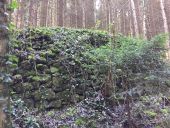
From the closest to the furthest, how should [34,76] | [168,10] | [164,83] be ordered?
[164,83], [34,76], [168,10]

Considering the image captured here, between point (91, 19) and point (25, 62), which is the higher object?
point (91, 19)

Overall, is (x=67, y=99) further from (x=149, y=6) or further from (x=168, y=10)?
(x=149, y=6)

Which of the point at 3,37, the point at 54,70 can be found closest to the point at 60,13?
the point at 54,70

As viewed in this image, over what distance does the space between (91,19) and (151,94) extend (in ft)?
47.7

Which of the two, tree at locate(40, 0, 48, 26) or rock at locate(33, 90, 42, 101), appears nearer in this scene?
rock at locate(33, 90, 42, 101)

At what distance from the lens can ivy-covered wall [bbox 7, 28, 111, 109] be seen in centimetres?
790

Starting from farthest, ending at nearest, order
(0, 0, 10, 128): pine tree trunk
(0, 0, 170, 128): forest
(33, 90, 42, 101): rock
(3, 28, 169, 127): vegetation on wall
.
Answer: (33, 90, 42, 101): rock, (3, 28, 169, 127): vegetation on wall, (0, 0, 170, 128): forest, (0, 0, 10, 128): pine tree trunk

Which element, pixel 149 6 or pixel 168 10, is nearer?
pixel 168 10

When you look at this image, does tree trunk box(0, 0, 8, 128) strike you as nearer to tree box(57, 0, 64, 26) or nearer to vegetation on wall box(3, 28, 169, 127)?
vegetation on wall box(3, 28, 169, 127)

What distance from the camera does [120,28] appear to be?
877 inches

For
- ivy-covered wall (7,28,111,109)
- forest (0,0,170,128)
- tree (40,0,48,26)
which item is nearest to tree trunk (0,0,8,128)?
forest (0,0,170,128)

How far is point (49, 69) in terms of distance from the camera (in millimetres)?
8453

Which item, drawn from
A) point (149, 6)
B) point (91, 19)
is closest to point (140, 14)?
point (149, 6)

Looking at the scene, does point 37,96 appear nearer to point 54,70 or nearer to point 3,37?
point 54,70
